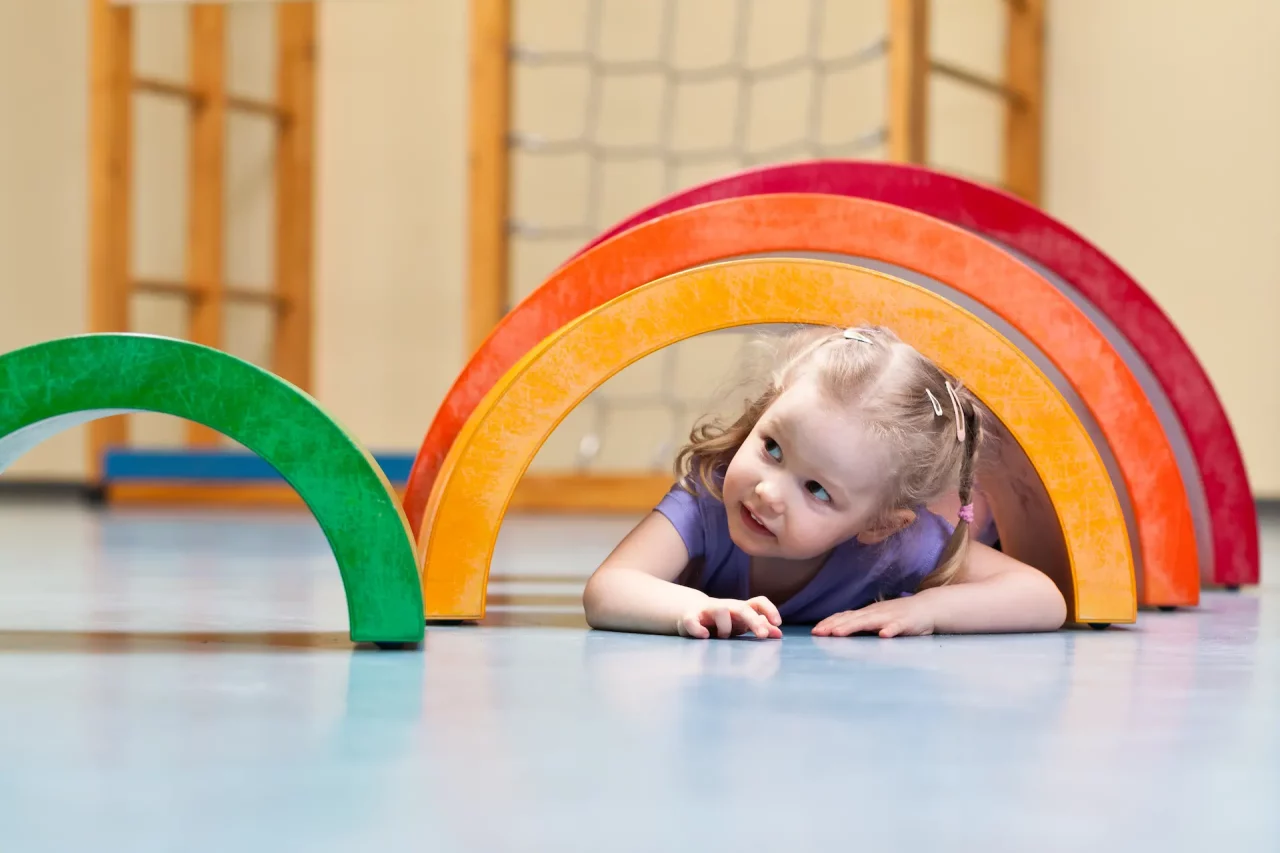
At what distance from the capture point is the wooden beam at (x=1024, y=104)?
341cm

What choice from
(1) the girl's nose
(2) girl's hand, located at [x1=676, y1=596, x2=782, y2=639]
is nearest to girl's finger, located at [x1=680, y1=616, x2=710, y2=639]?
(2) girl's hand, located at [x1=676, y1=596, x2=782, y2=639]

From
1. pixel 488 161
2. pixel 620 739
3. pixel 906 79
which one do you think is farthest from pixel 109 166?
pixel 620 739

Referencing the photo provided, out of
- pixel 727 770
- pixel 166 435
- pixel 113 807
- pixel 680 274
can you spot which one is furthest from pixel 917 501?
pixel 166 435

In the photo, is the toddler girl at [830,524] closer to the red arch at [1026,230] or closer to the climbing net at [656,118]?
the red arch at [1026,230]

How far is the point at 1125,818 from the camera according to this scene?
55 cm

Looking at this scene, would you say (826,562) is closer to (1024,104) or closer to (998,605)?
(998,605)

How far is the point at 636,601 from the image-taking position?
1.11m

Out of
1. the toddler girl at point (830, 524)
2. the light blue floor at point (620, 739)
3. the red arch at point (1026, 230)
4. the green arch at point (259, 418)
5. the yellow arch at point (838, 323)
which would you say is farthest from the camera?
the red arch at point (1026, 230)

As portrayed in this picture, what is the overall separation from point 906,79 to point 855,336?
6.32ft

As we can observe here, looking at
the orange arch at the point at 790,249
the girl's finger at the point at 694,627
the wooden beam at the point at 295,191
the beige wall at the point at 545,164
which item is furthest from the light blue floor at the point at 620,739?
the wooden beam at the point at 295,191

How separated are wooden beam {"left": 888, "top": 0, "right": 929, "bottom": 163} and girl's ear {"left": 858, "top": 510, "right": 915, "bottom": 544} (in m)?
1.87

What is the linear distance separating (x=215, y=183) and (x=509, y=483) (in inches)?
116

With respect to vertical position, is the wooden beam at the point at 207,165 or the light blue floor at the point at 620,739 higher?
the wooden beam at the point at 207,165

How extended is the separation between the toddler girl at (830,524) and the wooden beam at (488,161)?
211cm
